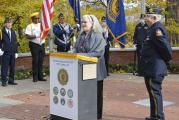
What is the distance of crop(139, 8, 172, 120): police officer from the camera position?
711 centimetres

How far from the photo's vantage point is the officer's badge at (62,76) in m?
6.91

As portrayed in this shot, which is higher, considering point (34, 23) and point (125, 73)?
point (34, 23)

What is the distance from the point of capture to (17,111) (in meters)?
8.50

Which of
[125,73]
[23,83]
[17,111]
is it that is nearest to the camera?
[17,111]

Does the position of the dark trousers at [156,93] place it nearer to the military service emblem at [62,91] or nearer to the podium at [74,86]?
→ the podium at [74,86]

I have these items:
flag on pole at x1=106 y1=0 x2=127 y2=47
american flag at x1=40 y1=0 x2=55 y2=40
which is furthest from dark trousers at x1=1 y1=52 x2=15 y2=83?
flag on pole at x1=106 y1=0 x2=127 y2=47

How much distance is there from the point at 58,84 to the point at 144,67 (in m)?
1.45

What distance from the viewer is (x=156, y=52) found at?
7215mm

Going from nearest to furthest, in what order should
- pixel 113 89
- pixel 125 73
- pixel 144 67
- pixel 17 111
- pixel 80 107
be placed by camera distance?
pixel 80 107, pixel 144 67, pixel 17 111, pixel 113 89, pixel 125 73

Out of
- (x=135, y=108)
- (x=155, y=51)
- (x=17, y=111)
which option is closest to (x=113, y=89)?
(x=135, y=108)

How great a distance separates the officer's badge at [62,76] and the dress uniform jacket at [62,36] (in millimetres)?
5505

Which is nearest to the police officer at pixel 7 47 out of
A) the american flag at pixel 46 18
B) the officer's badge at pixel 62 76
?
the american flag at pixel 46 18

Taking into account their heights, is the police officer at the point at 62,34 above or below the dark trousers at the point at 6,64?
above

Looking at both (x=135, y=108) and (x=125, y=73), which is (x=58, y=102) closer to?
(x=135, y=108)
